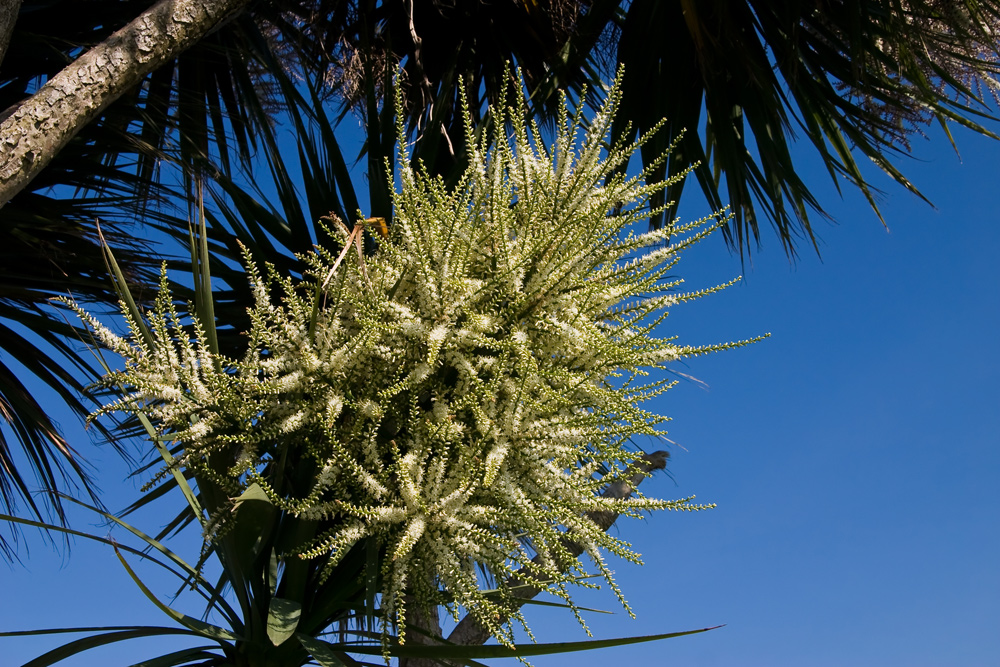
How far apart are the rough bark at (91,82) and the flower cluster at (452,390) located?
45 centimetres

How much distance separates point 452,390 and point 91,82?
1.10 metres

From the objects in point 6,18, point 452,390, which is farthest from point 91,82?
point 452,390

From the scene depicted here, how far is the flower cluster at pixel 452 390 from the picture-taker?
5.30 feet

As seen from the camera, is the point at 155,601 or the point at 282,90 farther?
the point at 282,90

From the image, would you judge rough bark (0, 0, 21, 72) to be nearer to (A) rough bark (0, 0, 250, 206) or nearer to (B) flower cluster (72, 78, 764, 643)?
(A) rough bark (0, 0, 250, 206)

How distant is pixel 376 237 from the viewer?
70.1 inches

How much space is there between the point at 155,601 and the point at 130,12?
7.50 ft

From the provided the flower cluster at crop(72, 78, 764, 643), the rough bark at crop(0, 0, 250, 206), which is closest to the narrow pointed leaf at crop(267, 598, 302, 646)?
the flower cluster at crop(72, 78, 764, 643)

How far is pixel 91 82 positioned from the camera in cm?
195

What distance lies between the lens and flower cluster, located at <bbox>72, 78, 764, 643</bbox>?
1.62m

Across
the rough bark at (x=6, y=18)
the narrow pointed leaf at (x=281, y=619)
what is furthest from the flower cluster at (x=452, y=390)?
the rough bark at (x=6, y=18)

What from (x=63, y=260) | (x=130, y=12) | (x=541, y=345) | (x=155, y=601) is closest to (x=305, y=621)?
(x=155, y=601)

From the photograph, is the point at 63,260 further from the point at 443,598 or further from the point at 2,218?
the point at 443,598

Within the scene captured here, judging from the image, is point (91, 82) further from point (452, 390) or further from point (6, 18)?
point (452, 390)
